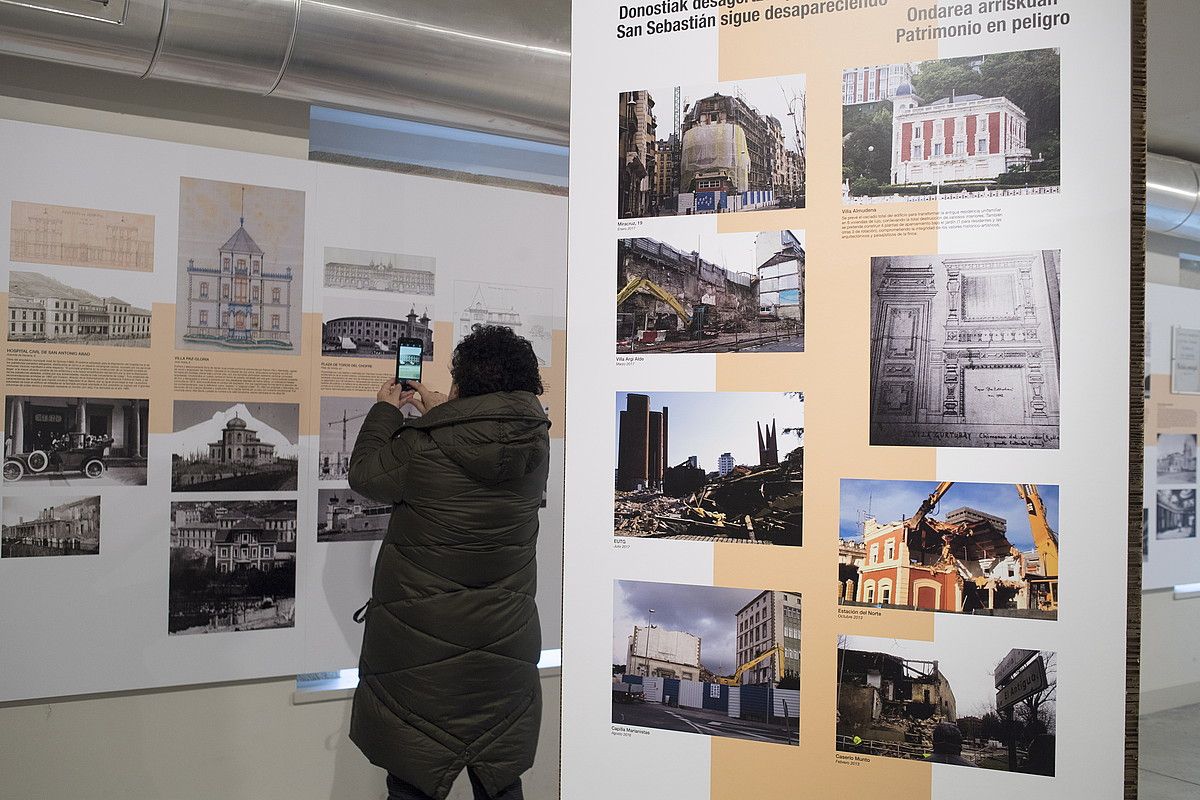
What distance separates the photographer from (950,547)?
1.32 m

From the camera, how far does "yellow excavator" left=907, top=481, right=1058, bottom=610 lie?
129 centimetres

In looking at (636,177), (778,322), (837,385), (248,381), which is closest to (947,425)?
(837,385)

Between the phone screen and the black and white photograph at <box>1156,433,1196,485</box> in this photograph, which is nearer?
the phone screen

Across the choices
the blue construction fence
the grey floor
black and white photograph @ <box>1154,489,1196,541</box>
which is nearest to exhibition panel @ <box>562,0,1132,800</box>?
the blue construction fence

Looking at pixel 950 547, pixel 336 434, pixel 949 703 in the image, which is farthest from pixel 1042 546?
pixel 336 434

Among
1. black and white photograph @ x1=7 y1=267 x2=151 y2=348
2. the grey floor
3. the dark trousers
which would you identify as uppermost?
black and white photograph @ x1=7 y1=267 x2=151 y2=348

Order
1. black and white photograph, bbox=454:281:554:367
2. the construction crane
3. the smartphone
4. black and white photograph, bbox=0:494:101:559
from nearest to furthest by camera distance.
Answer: the construction crane < black and white photograph, bbox=0:494:101:559 < the smartphone < black and white photograph, bbox=454:281:554:367

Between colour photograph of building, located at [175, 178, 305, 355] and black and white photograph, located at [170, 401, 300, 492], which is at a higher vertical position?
colour photograph of building, located at [175, 178, 305, 355]

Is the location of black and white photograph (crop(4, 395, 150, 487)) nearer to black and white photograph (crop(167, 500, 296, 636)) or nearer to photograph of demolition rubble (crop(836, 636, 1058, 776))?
black and white photograph (crop(167, 500, 296, 636))

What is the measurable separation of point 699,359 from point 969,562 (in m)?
0.52

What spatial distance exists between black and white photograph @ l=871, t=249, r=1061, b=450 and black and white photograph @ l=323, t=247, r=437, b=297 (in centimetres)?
242

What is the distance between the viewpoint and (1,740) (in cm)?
282

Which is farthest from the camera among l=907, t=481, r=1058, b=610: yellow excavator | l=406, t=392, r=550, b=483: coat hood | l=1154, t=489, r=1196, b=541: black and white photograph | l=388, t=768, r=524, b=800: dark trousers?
l=1154, t=489, r=1196, b=541: black and white photograph

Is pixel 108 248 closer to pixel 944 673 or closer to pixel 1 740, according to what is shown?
pixel 1 740
